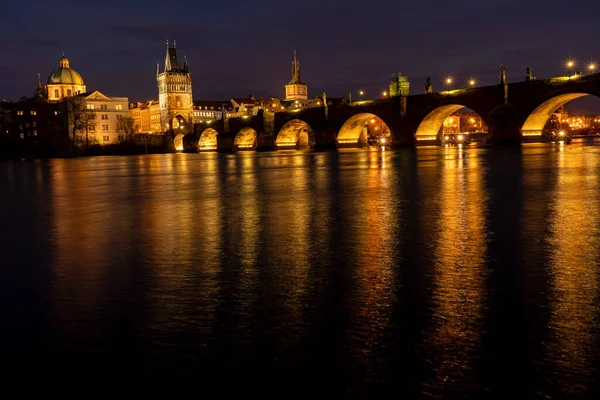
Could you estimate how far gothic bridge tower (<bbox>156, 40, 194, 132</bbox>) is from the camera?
506 feet

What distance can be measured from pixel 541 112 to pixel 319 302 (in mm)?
58952

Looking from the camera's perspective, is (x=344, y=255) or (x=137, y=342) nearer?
(x=137, y=342)

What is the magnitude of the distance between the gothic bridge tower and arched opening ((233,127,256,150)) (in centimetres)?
3994

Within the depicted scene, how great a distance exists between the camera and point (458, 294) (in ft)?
24.9

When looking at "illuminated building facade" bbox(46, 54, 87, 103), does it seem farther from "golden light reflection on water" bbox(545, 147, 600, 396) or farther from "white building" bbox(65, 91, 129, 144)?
"golden light reflection on water" bbox(545, 147, 600, 396)

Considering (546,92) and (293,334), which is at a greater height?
(546,92)

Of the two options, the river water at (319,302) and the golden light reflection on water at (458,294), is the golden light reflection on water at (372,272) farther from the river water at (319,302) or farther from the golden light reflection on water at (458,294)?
the golden light reflection on water at (458,294)

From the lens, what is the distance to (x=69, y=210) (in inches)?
773

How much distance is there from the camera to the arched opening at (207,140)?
401ft

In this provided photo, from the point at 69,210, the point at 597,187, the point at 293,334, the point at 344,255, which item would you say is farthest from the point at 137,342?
the point at 597,187

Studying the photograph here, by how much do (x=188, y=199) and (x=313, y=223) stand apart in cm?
866

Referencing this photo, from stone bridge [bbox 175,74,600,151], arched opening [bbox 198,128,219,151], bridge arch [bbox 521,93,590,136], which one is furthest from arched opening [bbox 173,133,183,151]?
bridge arch [bbox 521,93,590,136]

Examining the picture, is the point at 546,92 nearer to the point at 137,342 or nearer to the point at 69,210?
the point at 69,210

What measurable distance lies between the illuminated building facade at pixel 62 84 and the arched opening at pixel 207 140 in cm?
3975
